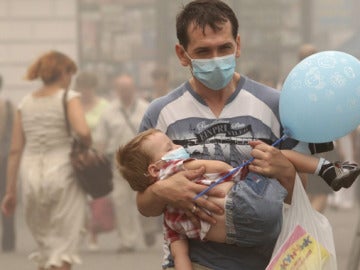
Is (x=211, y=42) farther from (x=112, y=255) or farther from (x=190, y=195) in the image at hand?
(x=112, y=255)

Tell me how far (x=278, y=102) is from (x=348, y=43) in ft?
32.5

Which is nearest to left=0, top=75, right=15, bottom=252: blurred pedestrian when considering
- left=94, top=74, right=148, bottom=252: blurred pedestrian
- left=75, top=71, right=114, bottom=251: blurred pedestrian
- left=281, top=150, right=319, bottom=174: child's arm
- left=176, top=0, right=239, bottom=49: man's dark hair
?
left=75, top=71, right=114, bottom=251: blurred pedestrian

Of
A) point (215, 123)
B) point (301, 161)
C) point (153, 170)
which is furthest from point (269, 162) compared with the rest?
point (153, 170)

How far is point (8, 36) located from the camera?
18.9 meters

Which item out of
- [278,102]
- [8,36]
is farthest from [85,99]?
[278,102]

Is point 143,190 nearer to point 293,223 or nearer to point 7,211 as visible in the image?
point 293,223

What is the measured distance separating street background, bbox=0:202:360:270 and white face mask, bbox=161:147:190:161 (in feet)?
21.3

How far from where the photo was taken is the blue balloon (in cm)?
454

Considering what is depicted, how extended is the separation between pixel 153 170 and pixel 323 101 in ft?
1.96

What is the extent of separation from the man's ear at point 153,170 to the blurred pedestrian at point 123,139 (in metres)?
7.97

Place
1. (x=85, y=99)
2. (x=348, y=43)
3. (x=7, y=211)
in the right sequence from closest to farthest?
(x=7, y=211)
(x=85, y=99)
(x=348, y=43)

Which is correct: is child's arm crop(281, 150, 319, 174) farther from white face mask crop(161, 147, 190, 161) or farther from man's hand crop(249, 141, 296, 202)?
white face mask crop(161, 147, 190, 161)

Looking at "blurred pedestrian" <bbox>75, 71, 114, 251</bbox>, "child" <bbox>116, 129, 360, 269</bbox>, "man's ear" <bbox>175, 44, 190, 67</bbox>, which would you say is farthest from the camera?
"blurred pedestrian" <bbox>75, 71, 114, 251</bbox>

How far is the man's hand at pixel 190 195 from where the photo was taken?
4.51 meters
